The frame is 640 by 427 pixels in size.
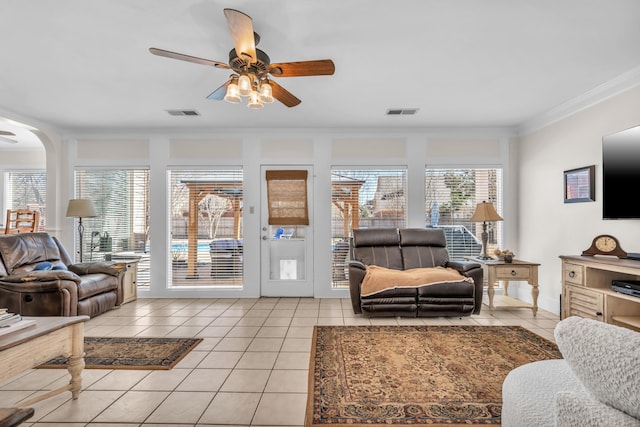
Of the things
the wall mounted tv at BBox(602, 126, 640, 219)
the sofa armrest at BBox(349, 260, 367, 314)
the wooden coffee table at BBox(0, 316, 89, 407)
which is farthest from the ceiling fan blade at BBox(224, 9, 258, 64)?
the wall mounted tv at BBox(602, 126, 640, 219)

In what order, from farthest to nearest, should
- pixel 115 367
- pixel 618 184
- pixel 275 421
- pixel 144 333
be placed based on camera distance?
pixel 144 333 → pixel 618 184 → pixel 115 367 → pixel 275 421

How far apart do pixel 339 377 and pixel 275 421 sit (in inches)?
25.0

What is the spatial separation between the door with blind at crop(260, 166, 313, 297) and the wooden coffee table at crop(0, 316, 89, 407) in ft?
9.49

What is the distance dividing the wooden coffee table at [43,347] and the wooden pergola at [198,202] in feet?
9.30

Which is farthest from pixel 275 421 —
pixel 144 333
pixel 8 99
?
pixel 8 99

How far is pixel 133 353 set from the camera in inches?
113

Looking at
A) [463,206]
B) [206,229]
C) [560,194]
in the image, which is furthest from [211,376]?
[560,194]

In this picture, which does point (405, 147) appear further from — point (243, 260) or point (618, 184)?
point (243, 260)

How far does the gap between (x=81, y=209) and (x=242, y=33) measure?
388cm

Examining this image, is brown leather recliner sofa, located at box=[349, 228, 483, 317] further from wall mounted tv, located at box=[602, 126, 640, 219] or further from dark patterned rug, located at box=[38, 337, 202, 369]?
dark patterned rug, located at box=[38, 337, 202, 369]

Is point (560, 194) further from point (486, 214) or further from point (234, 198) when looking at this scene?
point (234, 198)

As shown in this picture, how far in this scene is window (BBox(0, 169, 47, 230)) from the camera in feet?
20.5

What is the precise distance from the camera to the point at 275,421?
1.89 meters

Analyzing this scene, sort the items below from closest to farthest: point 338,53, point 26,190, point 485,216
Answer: point 338,53 < point 485,216 < point 26,190
